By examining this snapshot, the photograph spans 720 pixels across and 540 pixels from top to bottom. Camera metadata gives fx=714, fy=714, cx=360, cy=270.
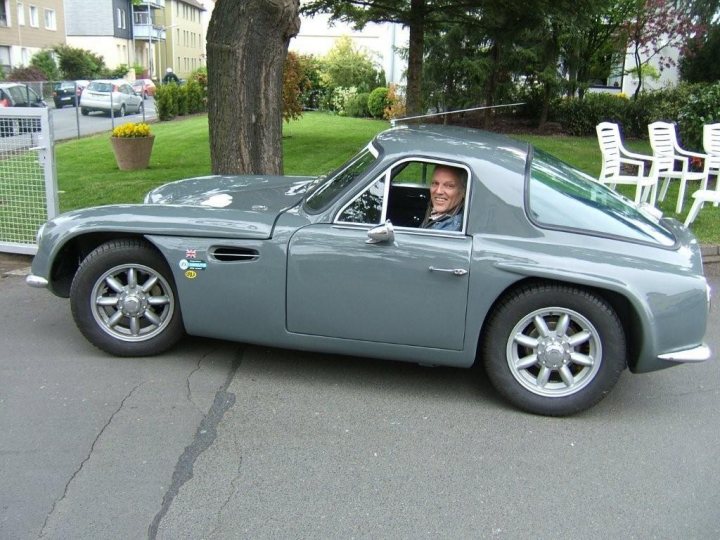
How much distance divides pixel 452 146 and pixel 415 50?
9.13m

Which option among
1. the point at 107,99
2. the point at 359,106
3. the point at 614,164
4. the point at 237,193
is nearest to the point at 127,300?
the point at 237,193

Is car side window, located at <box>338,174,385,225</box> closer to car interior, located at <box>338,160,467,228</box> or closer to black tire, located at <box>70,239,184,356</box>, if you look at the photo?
car interior, located at <box>338,160,467,228</box>

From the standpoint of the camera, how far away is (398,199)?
15.3ft

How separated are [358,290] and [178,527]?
5.24 feet

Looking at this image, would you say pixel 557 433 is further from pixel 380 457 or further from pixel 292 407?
pixel 292 407

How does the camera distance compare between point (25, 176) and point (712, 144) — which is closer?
point (25, 176)

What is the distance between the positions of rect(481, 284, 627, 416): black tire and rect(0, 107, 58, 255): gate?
15.1ft

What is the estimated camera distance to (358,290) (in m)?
3.96

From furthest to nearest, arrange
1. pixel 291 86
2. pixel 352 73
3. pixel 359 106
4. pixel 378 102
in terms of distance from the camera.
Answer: pixel 352 73, pixel 359 106, pixel 378 102, pixel 291 86

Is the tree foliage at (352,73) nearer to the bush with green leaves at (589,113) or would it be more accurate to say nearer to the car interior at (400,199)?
the bush with green leaves at (589,113)

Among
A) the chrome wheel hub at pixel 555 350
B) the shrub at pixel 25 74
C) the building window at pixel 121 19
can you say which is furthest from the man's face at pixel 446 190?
the building window at pixel 121 19

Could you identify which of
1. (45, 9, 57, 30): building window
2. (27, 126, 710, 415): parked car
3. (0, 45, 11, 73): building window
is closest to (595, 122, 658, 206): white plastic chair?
(27, 126, 710, 415): parked car

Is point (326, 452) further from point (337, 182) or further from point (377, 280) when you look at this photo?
point (337, 182)

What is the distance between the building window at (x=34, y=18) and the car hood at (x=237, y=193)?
56375 mm
